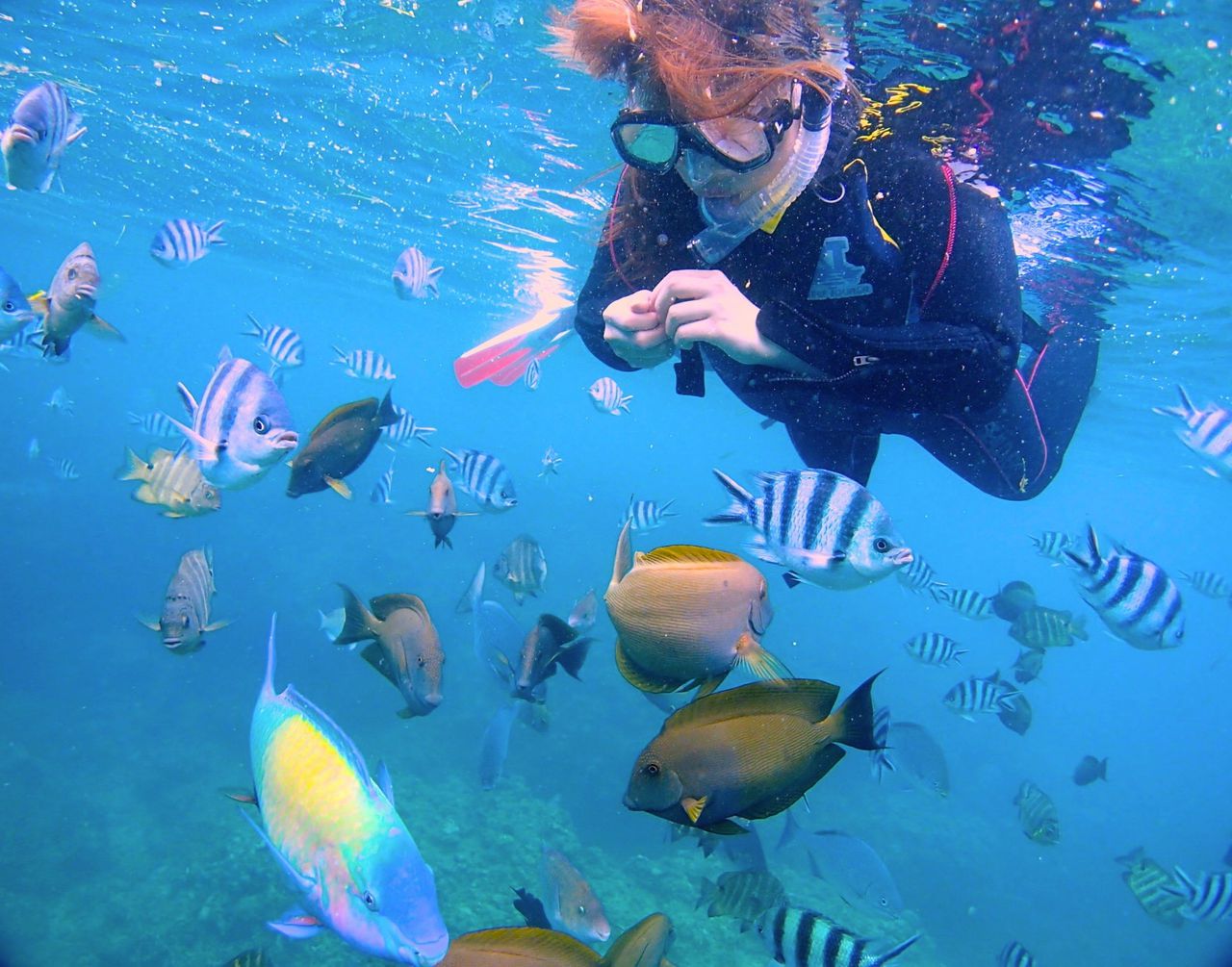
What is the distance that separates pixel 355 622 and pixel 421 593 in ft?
65.5

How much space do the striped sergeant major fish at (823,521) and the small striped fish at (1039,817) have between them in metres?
7.05

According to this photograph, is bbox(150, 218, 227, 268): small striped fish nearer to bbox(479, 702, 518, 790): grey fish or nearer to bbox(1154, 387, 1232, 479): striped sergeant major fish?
bbox(479, 702, 518, 790): grey fish

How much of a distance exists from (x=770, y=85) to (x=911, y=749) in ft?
25.4

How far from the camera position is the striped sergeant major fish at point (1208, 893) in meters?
6.18

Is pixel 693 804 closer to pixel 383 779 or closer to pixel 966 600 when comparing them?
pixel 383 779

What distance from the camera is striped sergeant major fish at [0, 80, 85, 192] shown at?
161 inches

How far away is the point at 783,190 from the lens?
289 cm

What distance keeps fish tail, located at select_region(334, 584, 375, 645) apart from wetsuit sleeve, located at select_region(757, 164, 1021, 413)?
96.9 inches

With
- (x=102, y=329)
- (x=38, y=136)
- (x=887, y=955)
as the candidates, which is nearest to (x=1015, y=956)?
(x=887, y=955)

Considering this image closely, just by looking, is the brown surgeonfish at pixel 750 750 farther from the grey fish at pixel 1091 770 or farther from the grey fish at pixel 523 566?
the grey fish at pixel 1091 770

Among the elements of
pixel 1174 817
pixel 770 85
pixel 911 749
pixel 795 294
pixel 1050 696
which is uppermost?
pixel 770 85

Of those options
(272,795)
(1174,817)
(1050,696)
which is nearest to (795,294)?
(272,795)

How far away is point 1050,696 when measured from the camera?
134 ft

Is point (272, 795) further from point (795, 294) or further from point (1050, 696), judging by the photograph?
point (1050, 696)
